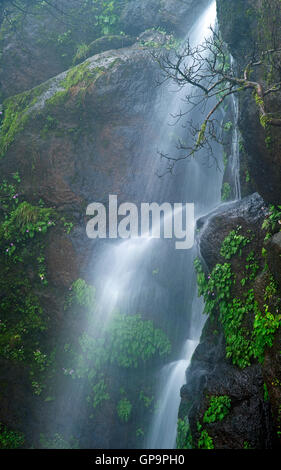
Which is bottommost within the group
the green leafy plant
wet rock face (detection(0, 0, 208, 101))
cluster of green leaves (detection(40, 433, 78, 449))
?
cluster of green leaves (detection(40, 433, 78, 449))

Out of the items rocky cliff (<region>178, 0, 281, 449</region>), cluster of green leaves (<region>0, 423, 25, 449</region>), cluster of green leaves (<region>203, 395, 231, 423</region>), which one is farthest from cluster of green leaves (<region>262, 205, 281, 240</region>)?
cluster of green leaves (<region>0, 423, 25, 449</region>)

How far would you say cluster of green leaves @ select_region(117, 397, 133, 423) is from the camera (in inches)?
289

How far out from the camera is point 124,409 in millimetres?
7391

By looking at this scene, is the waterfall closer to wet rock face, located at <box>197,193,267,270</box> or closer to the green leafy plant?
wet rock face, located at <box>197,193,267,270</box>

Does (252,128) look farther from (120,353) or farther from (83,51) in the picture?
(83,51)

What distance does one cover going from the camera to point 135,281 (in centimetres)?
857

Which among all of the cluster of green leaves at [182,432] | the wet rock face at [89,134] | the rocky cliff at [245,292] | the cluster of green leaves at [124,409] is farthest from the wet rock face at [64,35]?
the cluster of green leaves at [182,432]

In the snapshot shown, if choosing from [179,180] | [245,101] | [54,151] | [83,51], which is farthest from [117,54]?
[245,101]

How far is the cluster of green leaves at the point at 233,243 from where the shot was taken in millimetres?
5520

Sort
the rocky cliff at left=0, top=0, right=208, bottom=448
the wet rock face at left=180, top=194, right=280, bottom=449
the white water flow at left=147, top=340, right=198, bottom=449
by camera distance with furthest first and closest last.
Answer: the rocky cliff at left=0, top=0, right=208, bottom=448 → the white water flow at left=147, top=340, right=198, bottom=449 → the wet rock face at left=180, top=194, right=280, bottom=449

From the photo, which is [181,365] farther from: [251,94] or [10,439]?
[251,94]

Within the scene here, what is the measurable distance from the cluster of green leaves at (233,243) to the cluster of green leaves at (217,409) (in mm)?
2269
